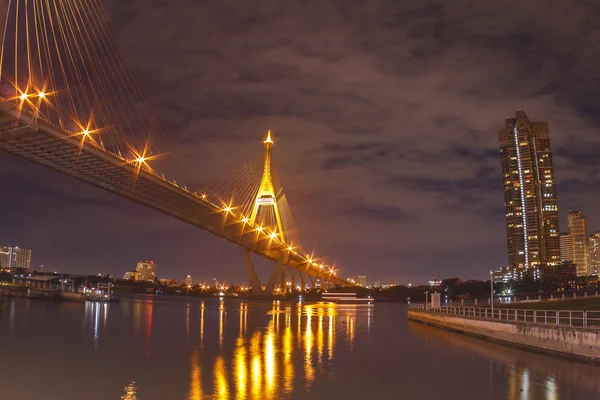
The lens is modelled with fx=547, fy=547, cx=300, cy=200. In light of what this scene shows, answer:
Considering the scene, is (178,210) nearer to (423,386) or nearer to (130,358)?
(130,358)

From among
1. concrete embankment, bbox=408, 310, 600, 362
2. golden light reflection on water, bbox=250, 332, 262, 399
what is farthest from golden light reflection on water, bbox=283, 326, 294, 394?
concrete embankment, bbox=408, 310, 600, 362

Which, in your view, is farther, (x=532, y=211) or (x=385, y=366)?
(x=532, y=211)

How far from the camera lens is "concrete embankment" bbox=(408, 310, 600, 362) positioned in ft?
59.5

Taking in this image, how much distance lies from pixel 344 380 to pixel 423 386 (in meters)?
2.14

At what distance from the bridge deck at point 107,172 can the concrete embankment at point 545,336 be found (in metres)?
27.8

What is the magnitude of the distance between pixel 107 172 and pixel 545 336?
41793mm

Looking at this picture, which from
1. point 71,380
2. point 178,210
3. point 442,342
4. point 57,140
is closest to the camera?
point 71,380

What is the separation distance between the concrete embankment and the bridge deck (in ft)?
91.2

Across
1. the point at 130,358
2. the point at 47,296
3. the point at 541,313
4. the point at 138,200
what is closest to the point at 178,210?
the point at 138,200

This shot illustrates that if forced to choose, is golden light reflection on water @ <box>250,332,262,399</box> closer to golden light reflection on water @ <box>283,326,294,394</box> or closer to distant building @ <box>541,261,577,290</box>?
golden light reflection on water @ <box>283,326,294,394</box>

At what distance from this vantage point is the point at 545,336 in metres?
21.0

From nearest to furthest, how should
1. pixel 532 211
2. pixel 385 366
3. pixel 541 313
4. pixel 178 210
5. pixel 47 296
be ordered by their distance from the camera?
pixel 385 366
pixel 541 313
pixel 178 210
pixel 47 296
pixel 532 211

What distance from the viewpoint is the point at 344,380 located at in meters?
15.2

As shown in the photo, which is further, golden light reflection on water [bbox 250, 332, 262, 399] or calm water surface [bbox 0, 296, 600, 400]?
calm water surface [bbox 0, 296, 600, 400]
